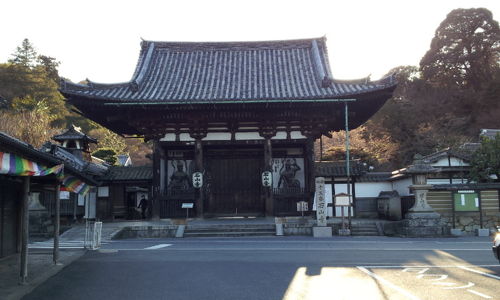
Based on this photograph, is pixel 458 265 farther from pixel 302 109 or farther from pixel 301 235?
pixel 302 109

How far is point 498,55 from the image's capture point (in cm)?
4459

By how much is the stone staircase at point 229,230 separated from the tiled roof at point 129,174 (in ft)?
20.9

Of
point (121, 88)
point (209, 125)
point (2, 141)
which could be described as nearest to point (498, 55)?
point (209, 125)

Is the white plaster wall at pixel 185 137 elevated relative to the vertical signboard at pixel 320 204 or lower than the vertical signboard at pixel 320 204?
elevated

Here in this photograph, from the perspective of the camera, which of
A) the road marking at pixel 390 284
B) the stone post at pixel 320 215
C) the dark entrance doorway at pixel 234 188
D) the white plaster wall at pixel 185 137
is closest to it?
the road marking at pixel 390 284

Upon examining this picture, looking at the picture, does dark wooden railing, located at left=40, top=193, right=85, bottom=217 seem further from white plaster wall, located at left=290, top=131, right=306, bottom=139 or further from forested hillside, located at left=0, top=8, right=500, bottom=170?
forested hillside, located at left=0, top=8, right=500, bottom=170

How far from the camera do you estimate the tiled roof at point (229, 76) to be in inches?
716

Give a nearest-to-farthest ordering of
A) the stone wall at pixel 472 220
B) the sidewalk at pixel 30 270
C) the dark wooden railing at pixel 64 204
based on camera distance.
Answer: the sidewalk at pixel 30 270, the stone wall at pixel 472 220, the dark wooden railing at pixel 64 204

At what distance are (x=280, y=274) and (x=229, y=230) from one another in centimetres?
875

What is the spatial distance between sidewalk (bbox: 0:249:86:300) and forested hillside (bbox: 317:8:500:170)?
27750 millimetres

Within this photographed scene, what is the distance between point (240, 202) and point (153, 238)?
5536 millimetres

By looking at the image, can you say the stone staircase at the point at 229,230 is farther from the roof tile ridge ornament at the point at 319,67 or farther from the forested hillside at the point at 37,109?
the forested hillside at the point at 37,109

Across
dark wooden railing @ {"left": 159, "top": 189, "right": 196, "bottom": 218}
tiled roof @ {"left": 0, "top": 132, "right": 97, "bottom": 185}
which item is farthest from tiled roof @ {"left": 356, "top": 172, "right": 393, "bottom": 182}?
tiled roof @ {"left": 0, "top": 132, "right": 97, "bottom": 185}

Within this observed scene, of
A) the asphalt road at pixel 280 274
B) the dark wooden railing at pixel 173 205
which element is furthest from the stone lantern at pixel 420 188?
the dark wooden railing at pixel 173 205
